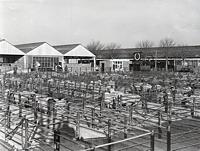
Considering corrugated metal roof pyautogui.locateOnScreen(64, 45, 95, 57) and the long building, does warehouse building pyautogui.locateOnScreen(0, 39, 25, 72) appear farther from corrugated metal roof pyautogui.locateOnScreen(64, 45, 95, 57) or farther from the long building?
corrugated metal roof pyautogui.locateOnScreen(64, 45, 95, 57)

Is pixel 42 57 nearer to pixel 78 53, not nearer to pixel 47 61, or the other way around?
pixel 47 61

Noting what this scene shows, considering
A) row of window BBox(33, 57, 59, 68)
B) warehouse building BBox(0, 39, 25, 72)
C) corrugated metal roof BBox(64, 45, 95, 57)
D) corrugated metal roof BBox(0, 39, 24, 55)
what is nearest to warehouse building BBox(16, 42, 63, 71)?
row of window BBox(33, 57, 59, 68)

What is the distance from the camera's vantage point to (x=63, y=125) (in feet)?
25.7

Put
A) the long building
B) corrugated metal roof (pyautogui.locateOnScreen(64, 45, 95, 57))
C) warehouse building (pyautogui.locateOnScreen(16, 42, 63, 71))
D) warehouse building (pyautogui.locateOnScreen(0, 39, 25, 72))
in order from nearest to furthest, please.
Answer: warehouse building (pyautogui.locateOnScreen(0, 39, 25, 72)), the long building, warehouse building (pyautogui.locateOnScreen(16, 42, 63, 71)), corrugated metal roof (pyautogui.locateOnScreen(64, 45, 95, 57))

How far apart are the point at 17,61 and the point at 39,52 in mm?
2891

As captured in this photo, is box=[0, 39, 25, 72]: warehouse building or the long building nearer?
box=[0, 39, 25, 72]: warehouse building

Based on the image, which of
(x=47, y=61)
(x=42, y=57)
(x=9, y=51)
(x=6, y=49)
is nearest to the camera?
(x=6, y=49)

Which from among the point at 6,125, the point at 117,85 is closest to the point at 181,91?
the point at 117,85

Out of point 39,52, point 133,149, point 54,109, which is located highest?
point 39,52

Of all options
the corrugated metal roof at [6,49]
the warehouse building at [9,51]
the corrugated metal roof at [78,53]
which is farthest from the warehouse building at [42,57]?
the corrugated metal roof at [78,53]

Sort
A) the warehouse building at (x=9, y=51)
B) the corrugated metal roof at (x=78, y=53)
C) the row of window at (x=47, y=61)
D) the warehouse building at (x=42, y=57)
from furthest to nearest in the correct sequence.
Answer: the corrugated metal roof at (x=78, y=53)
the row of window at (x=47, y=61)
the warehouse building at (x=42, y=57)
the warehouse building at (x=9, y=51)

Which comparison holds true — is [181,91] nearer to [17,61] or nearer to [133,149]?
[133,149]

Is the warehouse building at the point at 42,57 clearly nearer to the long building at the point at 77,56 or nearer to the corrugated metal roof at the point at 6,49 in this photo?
the long building at the point at 77,56

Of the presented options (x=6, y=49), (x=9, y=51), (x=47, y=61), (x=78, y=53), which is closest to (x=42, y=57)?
(x=47, y=61)
